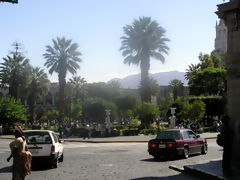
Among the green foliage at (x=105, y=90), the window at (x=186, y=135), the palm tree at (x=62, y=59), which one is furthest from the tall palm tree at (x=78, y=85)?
the window at (x=186, y=135)

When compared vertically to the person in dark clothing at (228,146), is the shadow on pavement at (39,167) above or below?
below

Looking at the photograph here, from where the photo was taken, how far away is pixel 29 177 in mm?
13070

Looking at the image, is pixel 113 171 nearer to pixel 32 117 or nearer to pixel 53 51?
pixel 53 51

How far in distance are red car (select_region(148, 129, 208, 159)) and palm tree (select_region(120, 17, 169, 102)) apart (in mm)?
37608

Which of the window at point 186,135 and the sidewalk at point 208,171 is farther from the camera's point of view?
the window at point 186,135

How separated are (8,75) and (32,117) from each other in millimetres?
8185

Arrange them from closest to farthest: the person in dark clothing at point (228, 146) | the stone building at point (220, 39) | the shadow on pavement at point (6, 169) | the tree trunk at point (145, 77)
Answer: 1. the person in dark clothing at point (228, 146)
2. the shadow on pavement at point (6, 169)
3. the tree trunk at point (145, 77)
4. the stone building at point (220, 39)

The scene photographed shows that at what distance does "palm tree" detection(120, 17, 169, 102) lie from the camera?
58094 mm

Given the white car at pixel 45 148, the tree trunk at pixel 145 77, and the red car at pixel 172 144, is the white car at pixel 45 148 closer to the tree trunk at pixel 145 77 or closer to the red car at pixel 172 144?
the red car at pixel 172 144

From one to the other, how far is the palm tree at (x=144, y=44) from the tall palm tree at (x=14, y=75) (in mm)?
20285

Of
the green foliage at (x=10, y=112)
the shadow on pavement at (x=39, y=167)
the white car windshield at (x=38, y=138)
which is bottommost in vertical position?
the shadow on pavement at (x=39, y=167)

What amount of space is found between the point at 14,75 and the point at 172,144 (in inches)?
2256

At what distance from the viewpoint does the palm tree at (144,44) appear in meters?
58.1

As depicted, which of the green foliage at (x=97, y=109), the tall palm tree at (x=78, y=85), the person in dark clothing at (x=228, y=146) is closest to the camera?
the person in dark clothing at (x=228, y=146)
